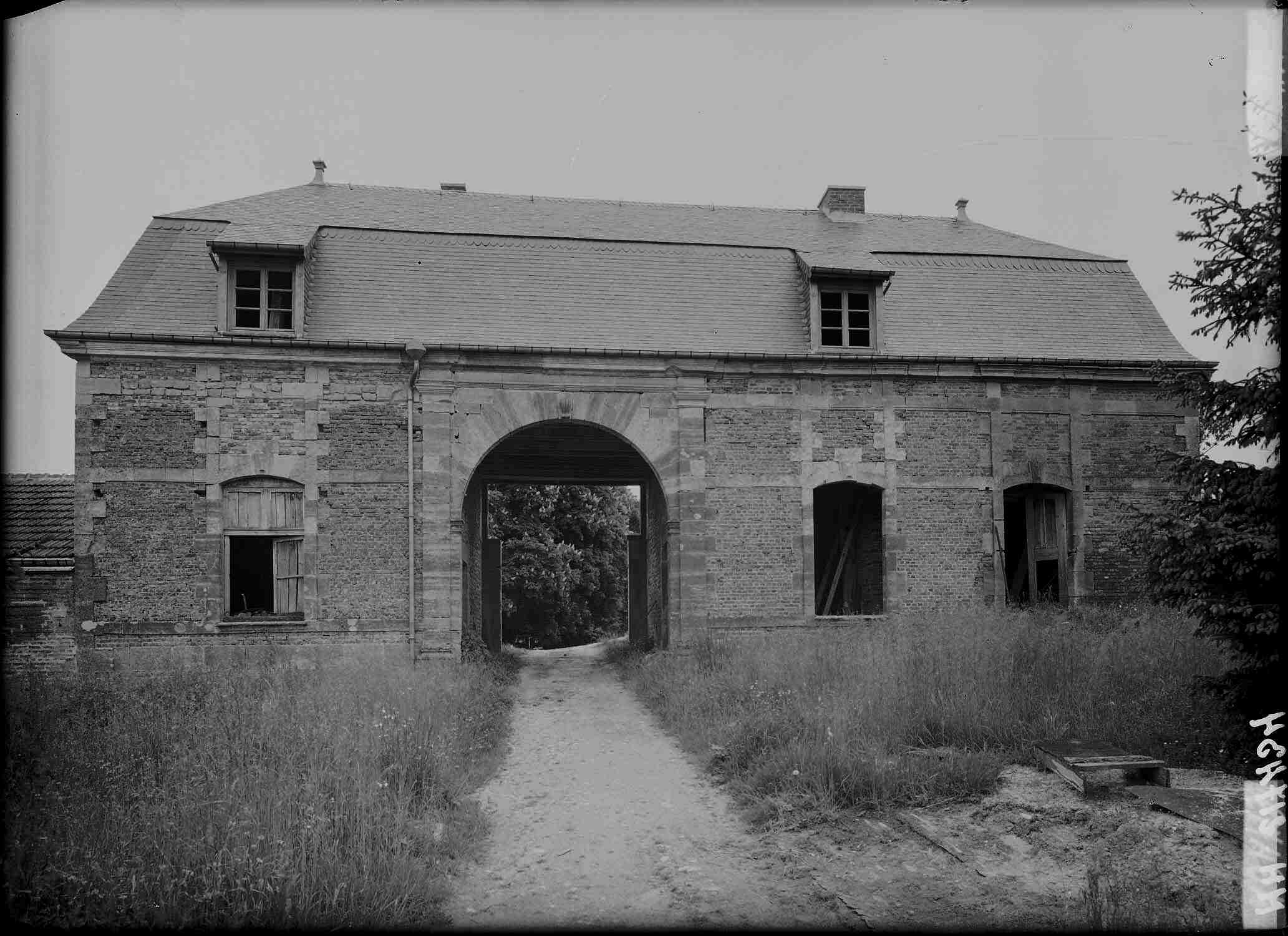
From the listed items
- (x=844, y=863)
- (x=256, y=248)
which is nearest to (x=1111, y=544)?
(x=844, y=863)

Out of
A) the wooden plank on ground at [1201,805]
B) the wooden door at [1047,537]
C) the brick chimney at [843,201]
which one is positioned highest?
the brick chimney at [843,201]

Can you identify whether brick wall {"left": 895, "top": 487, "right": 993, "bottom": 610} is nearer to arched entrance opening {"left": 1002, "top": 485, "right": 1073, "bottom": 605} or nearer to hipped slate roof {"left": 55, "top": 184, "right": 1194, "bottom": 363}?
arched entrance opening {"left": 1002, "top": 485, "right": 1073, "bottom": 605}

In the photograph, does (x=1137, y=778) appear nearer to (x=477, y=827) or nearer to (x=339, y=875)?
(x=477, y=827)

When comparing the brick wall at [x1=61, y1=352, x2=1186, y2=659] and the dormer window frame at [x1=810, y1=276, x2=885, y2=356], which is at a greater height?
the dormer window frame at [x1=810, y1=276, x2=885, y2=356]

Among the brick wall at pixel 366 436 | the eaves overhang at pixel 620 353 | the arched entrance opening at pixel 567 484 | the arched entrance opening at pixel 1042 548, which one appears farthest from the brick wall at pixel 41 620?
the arched entrance opening at pixel 1042 548

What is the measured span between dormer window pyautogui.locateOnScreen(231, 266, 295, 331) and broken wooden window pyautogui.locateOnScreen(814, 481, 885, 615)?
364 inches

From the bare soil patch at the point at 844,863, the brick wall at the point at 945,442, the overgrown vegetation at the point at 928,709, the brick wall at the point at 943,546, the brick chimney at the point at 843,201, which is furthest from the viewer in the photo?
the brick chimney at the point at 843,201

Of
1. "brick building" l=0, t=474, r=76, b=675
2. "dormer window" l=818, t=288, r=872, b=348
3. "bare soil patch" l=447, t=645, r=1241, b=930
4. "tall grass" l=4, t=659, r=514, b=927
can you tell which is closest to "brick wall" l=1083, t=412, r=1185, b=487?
"dormer window" l=818, t=288, r=872, b=348

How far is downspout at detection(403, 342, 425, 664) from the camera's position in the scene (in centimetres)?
1358

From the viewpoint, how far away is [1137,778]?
7.39 m

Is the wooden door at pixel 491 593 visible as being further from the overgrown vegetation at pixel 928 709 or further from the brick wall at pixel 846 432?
the brick wall at pixel 846 432

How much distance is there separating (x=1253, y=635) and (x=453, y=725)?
7410mm

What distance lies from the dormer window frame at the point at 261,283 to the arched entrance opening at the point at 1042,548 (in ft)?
39.7

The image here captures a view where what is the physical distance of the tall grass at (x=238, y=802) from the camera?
518 centimetres
